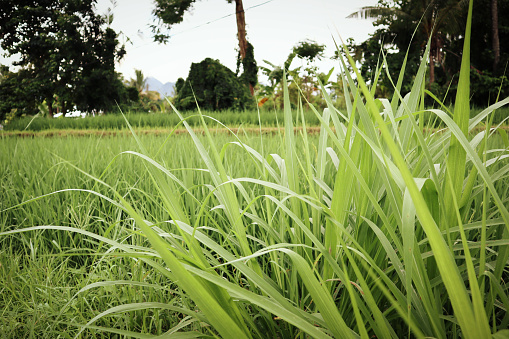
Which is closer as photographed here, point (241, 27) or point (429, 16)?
point (241, 27)

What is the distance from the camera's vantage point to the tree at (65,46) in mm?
14156

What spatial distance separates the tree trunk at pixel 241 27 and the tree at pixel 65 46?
6.64 m

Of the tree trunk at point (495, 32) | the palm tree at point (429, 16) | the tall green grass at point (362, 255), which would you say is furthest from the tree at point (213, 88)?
the tall green grass at point (362, 255)

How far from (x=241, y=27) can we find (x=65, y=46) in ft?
26.4

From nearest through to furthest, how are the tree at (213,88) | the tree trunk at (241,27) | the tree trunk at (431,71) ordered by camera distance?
the tree at (213,88) → the tree trunk at (241,27) → the tree trunk at (431,71)

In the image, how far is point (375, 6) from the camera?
42.3 ft

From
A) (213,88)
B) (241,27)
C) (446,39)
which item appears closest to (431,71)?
(446,39)

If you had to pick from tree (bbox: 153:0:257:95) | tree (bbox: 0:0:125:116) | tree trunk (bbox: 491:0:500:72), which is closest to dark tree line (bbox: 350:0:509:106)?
tree trunk (bbox: 491:0:500:72)

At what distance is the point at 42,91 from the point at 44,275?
17132 mm

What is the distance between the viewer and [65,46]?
1390 cm

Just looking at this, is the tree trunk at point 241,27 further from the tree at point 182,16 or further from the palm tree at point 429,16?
the palm tree at point 429,16

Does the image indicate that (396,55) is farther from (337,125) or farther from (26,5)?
(26,5)

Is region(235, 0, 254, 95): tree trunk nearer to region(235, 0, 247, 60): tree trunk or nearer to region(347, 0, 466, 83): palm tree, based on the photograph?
region(235, 0, 247, 60): tree trunk

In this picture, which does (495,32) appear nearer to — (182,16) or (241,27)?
(241,27)
